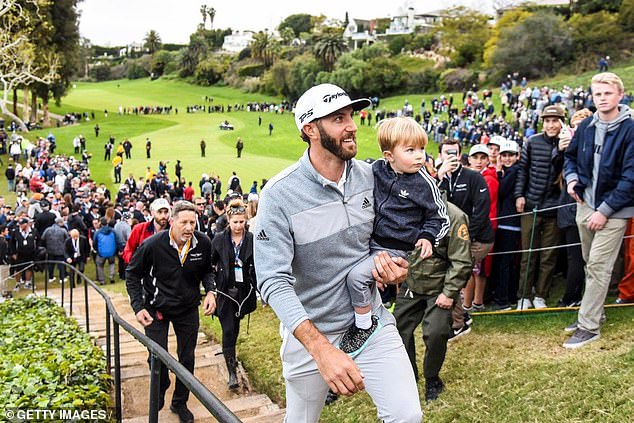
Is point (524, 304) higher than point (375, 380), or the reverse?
point (375, 380)

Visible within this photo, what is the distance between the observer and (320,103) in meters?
3.10

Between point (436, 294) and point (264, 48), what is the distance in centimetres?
10115

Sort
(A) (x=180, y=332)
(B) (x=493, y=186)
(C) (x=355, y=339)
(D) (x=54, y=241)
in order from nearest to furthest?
1. (C) (x=355, y=339)
2. (A) (x=180, y=332)
3. (B) (x=493, y=186)
4. (D) (x=54, y=241)

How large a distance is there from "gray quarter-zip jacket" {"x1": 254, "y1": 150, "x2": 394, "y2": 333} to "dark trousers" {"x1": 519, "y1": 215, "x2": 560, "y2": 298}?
4488 millimetres

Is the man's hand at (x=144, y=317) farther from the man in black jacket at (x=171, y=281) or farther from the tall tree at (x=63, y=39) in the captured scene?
the tall tree at (x=63, y=39)

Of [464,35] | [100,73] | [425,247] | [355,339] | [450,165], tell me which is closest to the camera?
[425,247]

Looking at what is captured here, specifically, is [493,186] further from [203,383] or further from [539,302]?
[203,383]

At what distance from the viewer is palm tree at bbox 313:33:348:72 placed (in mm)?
82688

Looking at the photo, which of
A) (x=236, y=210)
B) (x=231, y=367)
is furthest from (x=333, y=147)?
(x=231, y=367)

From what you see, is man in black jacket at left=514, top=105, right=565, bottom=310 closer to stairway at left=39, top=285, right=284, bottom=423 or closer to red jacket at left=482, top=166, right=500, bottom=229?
red jacket at left=482, top=166, right=500, bottom=229

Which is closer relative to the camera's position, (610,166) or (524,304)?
(610,166)

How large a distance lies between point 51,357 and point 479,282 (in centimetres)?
502

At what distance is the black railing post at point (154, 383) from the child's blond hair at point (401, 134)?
1.73m

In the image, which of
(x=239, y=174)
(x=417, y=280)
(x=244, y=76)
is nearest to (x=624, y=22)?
(x=239, y=174)
